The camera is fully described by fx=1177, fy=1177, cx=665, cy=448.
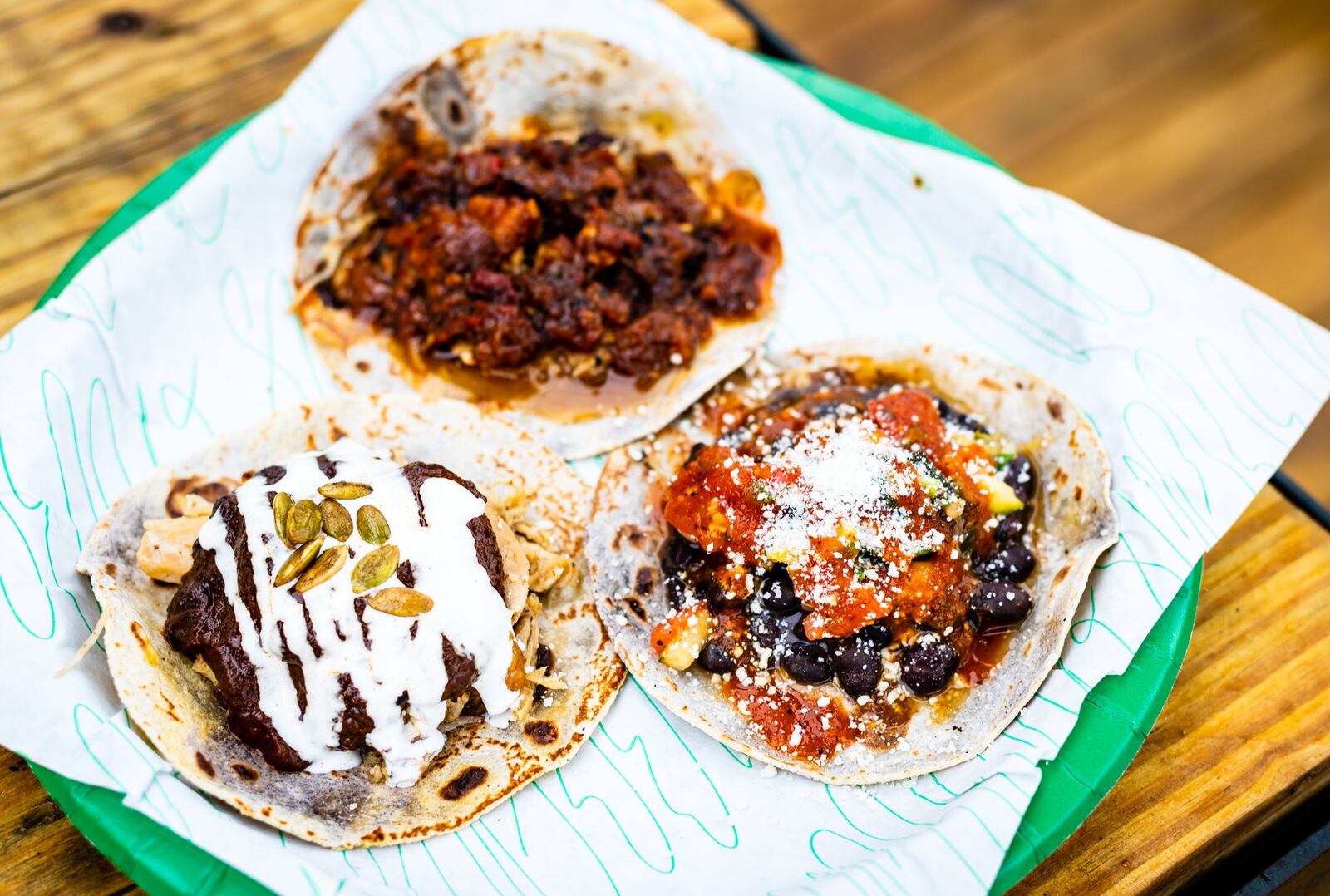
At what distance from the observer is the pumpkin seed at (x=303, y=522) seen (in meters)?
3.13

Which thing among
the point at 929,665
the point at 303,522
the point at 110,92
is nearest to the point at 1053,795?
the point at 929,665

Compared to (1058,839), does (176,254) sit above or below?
above

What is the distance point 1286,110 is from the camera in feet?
20.8

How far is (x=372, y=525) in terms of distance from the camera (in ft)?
10.4

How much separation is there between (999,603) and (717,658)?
2.73ft

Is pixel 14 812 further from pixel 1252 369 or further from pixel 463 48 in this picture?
pixel 1252 369

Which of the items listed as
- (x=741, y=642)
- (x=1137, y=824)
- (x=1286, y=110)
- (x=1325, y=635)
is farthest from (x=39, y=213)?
(x=1286, y=110)

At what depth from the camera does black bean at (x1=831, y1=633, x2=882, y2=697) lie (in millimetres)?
3322

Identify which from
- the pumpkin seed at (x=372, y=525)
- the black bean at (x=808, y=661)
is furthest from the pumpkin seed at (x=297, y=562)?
the black bean at (x=808, y=661)

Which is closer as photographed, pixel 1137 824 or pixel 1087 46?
pixel 1137 824

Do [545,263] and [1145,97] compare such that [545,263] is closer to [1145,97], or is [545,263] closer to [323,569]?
[323,569]

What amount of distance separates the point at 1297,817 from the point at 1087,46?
4596 mm

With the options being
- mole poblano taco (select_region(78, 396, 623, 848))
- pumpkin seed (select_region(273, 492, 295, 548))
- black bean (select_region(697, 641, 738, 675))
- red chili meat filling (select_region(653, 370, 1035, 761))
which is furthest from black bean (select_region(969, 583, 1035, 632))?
pumpkin seed (select_region(273, 492, 295, 548))

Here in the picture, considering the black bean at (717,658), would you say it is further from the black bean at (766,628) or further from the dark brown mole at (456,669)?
the dark brown mole at (456,669)
